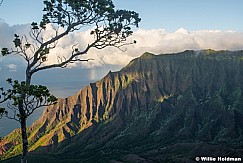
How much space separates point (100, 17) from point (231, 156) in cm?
11294

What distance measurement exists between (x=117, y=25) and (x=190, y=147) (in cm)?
14961

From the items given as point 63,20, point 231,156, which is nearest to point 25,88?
point 63,20

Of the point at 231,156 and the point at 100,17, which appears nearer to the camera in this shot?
the point at 100,17

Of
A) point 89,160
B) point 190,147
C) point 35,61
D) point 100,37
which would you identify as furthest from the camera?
point 89,160

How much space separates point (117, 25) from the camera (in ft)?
75.2

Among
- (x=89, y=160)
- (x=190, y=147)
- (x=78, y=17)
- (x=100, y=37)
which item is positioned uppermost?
(x=78, y=17)

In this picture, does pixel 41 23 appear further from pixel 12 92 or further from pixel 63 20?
pixel 12 92

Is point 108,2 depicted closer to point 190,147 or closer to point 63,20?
point 63,20

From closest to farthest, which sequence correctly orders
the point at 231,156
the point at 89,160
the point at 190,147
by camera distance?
the point at 231,156, the point at 190,147, the point at 89,160

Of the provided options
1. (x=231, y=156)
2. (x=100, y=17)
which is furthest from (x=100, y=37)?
(x=231, y=156)

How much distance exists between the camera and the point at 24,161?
Answer: 18.8 meters

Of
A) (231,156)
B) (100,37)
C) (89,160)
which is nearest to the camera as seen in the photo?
(100,37)

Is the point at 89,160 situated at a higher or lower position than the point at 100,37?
lower

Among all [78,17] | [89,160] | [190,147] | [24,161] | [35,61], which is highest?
[78,17]
